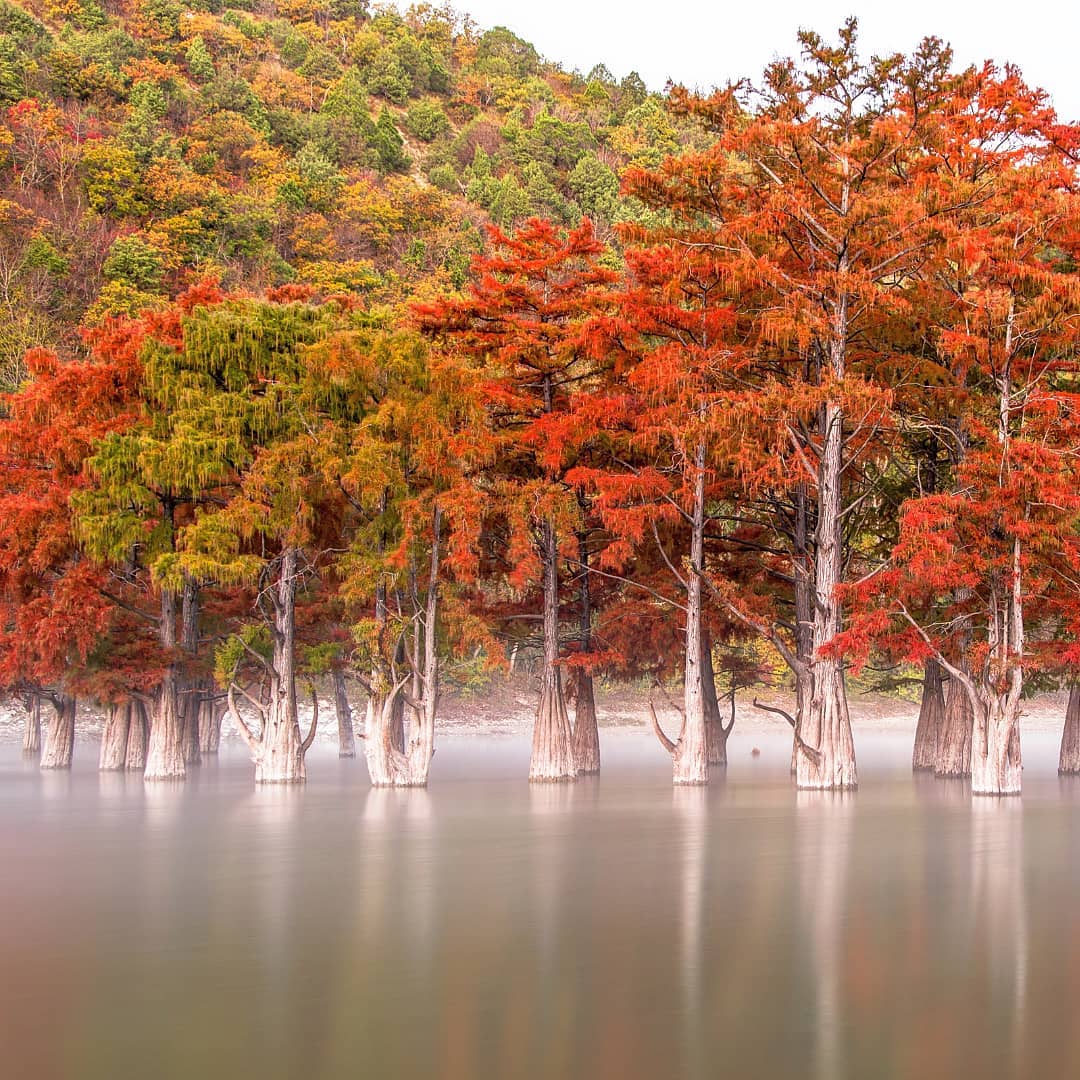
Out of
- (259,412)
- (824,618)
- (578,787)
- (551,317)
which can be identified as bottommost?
(578,787)

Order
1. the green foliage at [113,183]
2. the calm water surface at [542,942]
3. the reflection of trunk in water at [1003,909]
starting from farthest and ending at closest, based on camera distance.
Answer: the green foliage at [113,183] → the reflection of trunk in water at [1003,909] → the calm water surface at [542,942]

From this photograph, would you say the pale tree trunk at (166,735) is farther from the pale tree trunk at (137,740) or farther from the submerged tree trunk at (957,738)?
the submerged tree trunk at (957,738)

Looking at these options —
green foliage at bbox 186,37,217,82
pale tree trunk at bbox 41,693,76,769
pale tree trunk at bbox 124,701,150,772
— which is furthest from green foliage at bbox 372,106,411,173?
pale tree trunk at bbox 124,701,150,772

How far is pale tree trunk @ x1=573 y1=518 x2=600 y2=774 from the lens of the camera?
35.0 m

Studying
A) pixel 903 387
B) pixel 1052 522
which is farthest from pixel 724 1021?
pixel 903 387

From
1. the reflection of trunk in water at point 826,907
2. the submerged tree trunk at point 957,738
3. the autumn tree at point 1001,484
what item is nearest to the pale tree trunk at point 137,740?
the reflection of trunk in water at point 826,907

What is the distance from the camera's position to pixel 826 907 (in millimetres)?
15570

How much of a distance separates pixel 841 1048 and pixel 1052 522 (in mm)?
19368

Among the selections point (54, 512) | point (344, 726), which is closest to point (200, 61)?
point (344, 726)

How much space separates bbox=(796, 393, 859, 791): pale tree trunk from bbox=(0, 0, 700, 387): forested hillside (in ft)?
98.6

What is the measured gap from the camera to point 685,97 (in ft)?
108

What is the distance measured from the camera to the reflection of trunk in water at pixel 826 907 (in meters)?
10.2

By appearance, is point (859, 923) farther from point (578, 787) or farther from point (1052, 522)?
point (578, 787)

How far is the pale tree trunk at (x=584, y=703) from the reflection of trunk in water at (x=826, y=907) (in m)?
8.54
